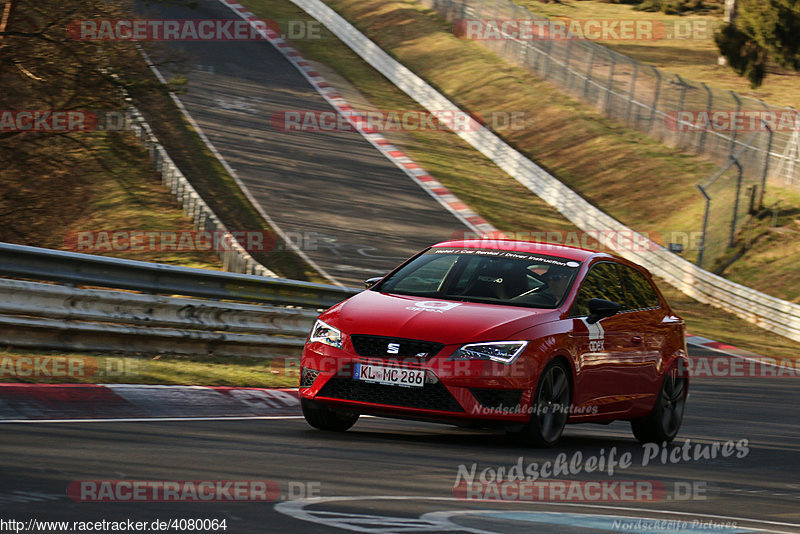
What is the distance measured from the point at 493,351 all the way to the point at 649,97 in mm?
29449

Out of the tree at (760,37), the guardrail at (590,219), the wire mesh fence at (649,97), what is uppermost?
the tree at (760,37)

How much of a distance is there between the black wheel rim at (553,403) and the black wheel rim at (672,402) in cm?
181

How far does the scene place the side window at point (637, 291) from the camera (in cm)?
1041

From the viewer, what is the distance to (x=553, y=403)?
8.86 meters

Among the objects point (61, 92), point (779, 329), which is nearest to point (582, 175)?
point (779, 329)

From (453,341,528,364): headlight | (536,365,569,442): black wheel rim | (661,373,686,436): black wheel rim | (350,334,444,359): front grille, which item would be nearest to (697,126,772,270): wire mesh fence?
(661,373,686,436): black wheel rim

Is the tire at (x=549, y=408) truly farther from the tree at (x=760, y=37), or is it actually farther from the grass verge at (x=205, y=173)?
the tree at (x=760, y=37)

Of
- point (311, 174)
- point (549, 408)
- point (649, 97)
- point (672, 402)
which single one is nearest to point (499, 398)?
point (549, 408)

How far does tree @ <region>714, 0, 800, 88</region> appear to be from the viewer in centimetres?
4622

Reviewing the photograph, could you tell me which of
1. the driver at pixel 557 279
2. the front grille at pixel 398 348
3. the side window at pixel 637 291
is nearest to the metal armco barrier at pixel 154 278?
the side window at pixel 637 291

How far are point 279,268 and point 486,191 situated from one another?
10.6m

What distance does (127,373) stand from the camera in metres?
10.8

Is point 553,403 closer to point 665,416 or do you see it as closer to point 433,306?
point 433,306

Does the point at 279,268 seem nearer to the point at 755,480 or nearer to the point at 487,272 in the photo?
the point at 487,272
